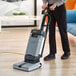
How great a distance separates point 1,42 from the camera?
4664 mm

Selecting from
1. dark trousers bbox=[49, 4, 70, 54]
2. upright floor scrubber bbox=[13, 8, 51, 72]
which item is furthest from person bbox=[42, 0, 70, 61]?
upright floor scrubber bbox=[13, 8, 51, 72]

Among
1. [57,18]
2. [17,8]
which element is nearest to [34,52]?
[57,18]

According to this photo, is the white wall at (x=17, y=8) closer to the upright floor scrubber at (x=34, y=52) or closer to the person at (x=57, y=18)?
the person at (x=57, y=18)

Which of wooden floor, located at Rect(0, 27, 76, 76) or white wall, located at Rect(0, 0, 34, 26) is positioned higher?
white wall, located at Rect(0, 0, 34, 26)

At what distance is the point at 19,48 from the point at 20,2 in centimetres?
300

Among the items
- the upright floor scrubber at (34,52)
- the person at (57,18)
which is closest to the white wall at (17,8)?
the person at (57,18)

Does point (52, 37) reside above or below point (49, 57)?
above

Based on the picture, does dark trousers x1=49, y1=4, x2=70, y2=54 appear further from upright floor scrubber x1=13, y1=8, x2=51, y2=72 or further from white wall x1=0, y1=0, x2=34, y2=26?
white wall x1=0, y1=0, x2=34, y2=26

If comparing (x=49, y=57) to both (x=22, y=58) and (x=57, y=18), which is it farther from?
(x=57, y=18)

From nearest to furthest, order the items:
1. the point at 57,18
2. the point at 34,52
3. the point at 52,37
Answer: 1. the point at 34,52
2. the point at 57,18
3. the point at 52,37

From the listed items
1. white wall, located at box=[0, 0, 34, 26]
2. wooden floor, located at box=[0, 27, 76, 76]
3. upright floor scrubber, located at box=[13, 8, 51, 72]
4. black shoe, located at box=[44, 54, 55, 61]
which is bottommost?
wooden floor, located at box=[0, 27, 76, 76]

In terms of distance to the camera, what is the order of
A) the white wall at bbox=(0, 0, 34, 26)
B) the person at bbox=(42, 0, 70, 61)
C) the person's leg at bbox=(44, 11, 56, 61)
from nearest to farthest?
the person at bbox=(42, 0, 70, 61) → the person's leg at bbox=(44, 11, 56, 61) → the white wall at bbox=(0, 0, 34, 26)

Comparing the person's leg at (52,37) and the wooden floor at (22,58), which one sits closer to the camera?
the wooden floor at (22,58)

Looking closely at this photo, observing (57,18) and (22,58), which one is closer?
(57,18)
